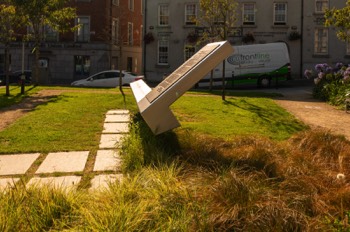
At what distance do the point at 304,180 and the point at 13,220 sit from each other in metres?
3.36

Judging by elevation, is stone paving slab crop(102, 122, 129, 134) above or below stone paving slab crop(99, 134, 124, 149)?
above

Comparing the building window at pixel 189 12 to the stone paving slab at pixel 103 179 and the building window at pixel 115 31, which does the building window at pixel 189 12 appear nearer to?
the building window at pixel 115 31

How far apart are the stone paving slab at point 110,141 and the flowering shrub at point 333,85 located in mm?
10939

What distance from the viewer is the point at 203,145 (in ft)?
22.8

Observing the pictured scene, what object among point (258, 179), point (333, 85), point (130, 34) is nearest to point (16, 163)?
point (258, 179)

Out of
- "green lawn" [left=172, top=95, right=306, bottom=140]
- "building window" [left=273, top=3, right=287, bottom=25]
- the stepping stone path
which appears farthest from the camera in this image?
"building window" [left=273, top=3, right=287, bottom=25]

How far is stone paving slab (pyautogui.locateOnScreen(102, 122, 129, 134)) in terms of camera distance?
9375 millimetres

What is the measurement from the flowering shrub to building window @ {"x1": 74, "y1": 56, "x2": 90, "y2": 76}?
2276 cm

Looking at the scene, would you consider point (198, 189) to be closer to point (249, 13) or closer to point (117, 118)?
point (117, 118)

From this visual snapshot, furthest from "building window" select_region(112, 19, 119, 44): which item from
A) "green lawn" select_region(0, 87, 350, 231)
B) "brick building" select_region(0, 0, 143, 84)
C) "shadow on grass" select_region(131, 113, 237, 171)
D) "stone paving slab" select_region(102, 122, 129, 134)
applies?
"shadow on grass" select_region(131, 113, 237, 171)

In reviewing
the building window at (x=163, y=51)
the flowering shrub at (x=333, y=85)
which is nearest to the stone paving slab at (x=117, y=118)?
the flowering shrub at (x=333, y=85)

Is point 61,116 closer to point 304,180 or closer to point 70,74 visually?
point 304,180

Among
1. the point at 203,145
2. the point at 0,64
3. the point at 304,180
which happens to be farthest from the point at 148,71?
the point at 304,180

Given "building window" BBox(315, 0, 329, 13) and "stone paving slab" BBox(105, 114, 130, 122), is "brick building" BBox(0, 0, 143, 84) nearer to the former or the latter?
"building window" BBox(315, 0, 329, 13)
